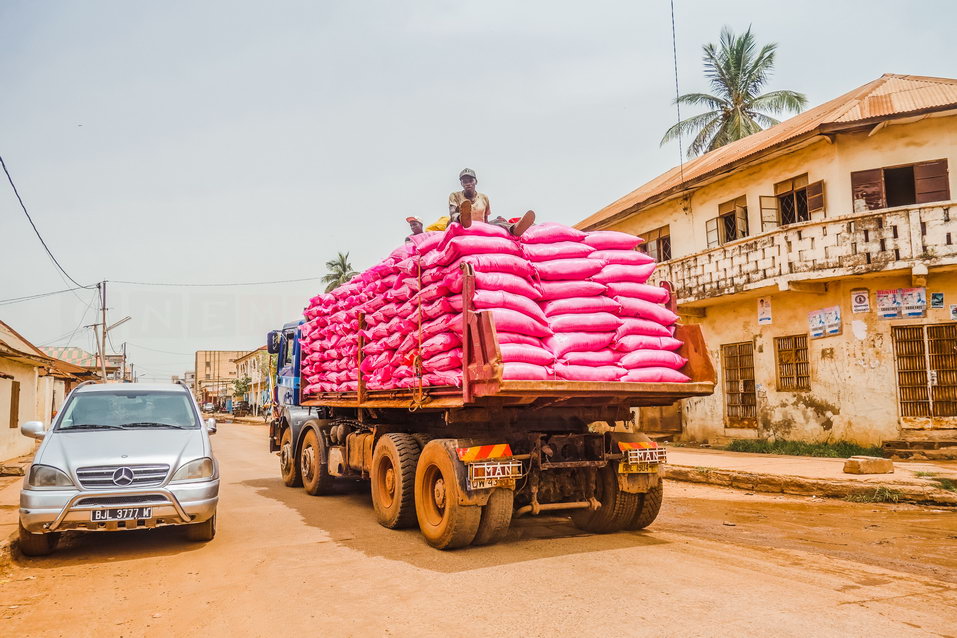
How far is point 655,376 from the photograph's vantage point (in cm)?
627

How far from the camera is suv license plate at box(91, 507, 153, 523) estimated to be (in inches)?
223

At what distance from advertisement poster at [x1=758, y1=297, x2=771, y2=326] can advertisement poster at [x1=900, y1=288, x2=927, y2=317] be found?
10.0 ft

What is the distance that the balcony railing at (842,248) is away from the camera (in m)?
13.2

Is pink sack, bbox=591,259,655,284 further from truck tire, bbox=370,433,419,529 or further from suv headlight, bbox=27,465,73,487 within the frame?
suv headlight, bbox=27,465,73,487

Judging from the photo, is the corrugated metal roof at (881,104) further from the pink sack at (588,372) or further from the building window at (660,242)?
the pink sack at (588,372)

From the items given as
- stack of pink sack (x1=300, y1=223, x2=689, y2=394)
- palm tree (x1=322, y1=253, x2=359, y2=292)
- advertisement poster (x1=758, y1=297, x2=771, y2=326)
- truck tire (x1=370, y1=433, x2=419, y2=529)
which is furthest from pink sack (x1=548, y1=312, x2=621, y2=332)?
palm tree (x1=322, y1=253, x2=359, y2=292)

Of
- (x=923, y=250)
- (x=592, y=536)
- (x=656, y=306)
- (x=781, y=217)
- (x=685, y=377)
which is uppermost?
(x=781, y=217)

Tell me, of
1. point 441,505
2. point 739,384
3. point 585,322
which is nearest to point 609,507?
point 441,505

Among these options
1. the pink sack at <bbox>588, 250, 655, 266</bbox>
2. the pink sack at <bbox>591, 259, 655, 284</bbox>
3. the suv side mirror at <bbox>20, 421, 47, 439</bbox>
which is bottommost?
the suv side mirror at <bbox>20, 421, 47, 439</bbox>

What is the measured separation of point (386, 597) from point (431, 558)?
4.01 ft

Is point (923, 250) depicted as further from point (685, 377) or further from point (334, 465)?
point (334, 465)

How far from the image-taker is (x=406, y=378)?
22.7 feet

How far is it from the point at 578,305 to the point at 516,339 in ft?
2.79

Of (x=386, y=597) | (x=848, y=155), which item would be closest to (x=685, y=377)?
(x=386, y=597)
